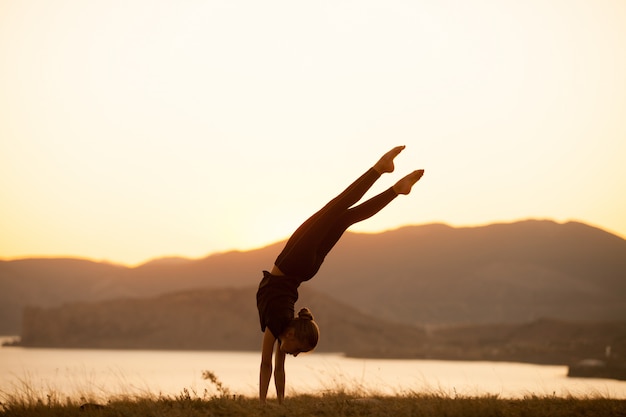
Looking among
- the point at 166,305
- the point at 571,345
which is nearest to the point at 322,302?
the point at 166,305

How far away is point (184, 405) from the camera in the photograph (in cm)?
998

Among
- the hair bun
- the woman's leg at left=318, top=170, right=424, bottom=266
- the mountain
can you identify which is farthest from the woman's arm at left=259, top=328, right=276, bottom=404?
the mountain

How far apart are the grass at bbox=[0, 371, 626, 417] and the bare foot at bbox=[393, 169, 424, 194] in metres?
2.30

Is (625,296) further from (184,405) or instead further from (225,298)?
(184,405)

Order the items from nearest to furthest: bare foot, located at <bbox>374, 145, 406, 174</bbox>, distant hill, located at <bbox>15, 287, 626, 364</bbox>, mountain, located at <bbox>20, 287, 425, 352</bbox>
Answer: bare foot, located at <bbox>374, 145, 406, 174</bbox>, distant hill, located at <bbox>15, 287, 626, 364</bbox>, mountain, located at <bbox>20, 287, 425, 352</bbox>

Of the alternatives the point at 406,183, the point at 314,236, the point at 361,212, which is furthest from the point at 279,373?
the point at 406,183

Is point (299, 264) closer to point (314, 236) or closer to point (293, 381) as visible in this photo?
point (314, 236)

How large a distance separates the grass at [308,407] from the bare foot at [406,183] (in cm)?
230

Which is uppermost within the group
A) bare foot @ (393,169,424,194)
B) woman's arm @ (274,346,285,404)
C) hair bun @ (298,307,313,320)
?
bare foot @ (393,169,424,194)

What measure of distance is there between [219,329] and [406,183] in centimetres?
14835

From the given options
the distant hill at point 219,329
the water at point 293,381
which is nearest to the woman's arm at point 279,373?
the water at point 293,381

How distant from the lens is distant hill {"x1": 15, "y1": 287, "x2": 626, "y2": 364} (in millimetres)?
145500

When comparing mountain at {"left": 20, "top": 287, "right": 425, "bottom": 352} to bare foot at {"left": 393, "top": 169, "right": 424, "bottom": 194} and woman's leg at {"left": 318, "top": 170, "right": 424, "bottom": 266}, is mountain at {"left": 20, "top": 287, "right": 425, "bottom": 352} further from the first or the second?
woman's leg at {"left": 318, "top": 170, "right": 424, "bottom": 266}

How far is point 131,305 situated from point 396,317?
57245 millimetres
